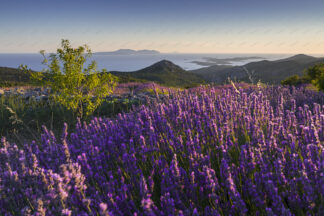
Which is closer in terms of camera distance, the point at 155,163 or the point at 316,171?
the point at 316,171

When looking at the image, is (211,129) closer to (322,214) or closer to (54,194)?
(322,214)

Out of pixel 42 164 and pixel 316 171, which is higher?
pixel 316 171

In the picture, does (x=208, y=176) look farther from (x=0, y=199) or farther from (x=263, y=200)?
(x=0, y=199)

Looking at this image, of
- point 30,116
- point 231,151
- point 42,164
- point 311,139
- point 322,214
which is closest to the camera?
point 322,214

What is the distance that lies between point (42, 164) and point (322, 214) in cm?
252

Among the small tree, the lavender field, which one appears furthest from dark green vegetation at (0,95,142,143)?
the lavender field

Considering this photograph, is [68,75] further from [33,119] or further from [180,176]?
[180,176]

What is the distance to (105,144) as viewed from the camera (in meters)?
2.60

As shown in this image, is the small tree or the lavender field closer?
the lavender field

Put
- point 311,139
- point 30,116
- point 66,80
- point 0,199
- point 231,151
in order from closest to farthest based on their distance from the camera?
1. point 0,199
2. point 311,139
3. point 231,151
4. point 66,80
5. point 30,116

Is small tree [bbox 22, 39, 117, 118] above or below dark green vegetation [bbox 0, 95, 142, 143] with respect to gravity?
above

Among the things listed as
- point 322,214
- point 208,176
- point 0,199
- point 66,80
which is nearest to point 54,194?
point 0,199

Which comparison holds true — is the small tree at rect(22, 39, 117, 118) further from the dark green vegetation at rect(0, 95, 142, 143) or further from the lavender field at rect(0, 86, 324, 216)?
the lavender field at rect(0, 86, 324, 216)

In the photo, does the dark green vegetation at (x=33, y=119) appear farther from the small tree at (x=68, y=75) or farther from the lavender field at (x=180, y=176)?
the lavender field at (x=180, y=176)
